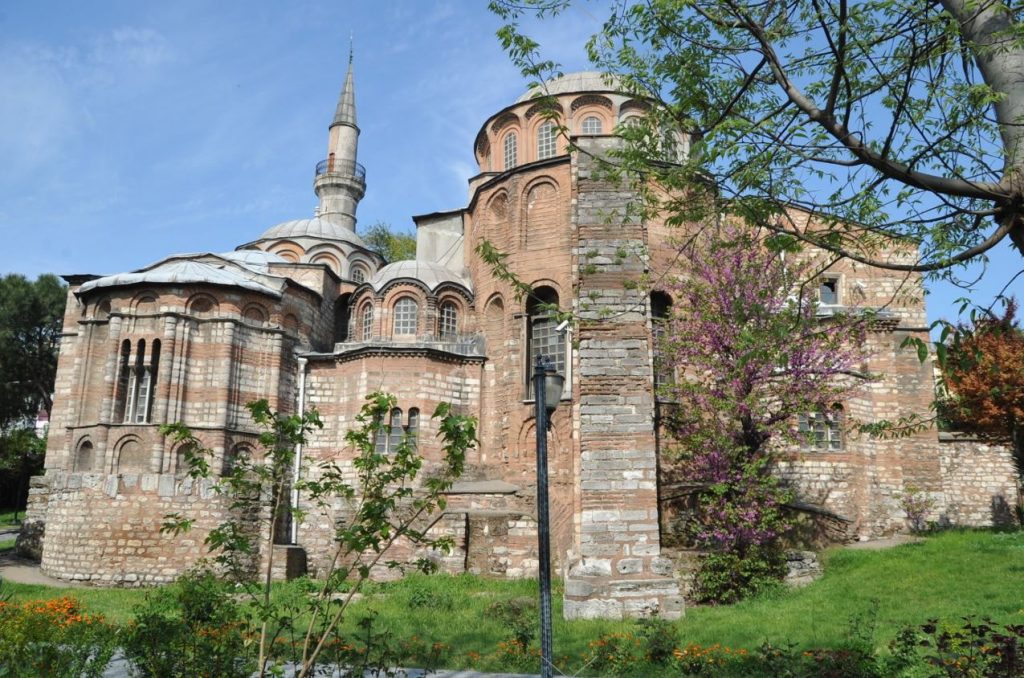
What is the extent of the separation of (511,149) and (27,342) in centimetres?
2426

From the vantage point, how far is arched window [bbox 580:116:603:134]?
24188 mm

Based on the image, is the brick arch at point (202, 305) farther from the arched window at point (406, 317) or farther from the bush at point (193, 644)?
the bush at point (193, 644)

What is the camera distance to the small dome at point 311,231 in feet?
99.7

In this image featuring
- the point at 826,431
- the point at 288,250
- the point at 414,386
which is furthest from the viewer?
the point at 288,250

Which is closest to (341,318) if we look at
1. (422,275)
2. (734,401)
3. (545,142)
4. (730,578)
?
(422,275)

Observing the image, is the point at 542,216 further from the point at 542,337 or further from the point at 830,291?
the point at 830,291

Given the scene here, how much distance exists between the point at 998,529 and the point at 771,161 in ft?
50.8

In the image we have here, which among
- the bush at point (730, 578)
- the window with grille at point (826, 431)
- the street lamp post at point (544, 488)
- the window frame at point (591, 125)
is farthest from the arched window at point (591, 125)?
the street lamp post at point (544, 488)

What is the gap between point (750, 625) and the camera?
10297 millimetres

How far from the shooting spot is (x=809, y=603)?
11844 millimetres

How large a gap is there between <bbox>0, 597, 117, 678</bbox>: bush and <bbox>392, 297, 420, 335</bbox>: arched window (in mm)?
14616

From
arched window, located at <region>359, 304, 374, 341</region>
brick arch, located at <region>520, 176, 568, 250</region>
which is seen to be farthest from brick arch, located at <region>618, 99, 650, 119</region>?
arched window, located at <region>359, 304, 374, 341</region>

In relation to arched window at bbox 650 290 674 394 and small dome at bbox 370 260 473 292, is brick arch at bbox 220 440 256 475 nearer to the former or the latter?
small dome at bbox 370 260 473 292

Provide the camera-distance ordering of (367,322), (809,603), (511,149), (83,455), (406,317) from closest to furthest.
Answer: (809,603) < (83,455) < (406,317) < (367,322) < (511,149)
